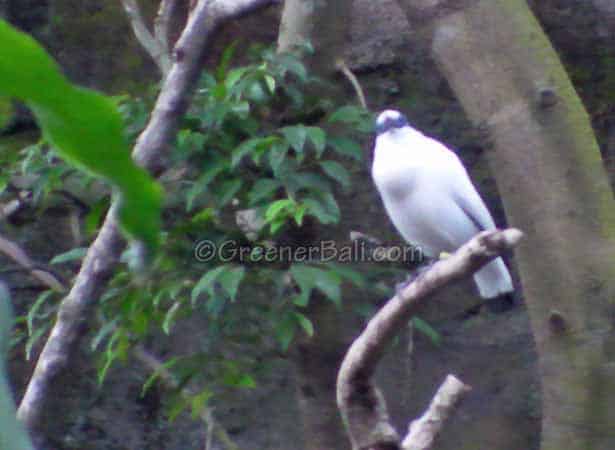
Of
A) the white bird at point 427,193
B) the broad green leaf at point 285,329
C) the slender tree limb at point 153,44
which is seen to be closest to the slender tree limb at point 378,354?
the broad green leaf at point 285,329

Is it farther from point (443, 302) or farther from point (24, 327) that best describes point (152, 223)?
point (443, 302)

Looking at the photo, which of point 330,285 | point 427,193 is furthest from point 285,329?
point 427,193

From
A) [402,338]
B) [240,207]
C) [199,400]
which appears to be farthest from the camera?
[402,338]

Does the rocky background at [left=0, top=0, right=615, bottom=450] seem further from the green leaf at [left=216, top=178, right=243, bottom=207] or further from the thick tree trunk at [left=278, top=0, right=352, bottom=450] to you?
the green leaf at [left=216, top=178, right=243, bottom=207]

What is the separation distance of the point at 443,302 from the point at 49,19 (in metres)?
1.67

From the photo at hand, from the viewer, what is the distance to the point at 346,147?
7.15ft

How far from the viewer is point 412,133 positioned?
274 centimetres

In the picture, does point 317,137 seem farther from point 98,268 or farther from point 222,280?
point 98,268

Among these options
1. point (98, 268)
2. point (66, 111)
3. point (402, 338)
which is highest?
point (66, 111)

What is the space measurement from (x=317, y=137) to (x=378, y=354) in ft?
1.77

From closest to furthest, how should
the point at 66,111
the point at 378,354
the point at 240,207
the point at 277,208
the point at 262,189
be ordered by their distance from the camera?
1. the point at 66,111
2. the point at 378,354
3. the point at 277,208
4. the point at 262,189
5. the point at 240,207

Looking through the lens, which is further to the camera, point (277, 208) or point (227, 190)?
point (227, 190)

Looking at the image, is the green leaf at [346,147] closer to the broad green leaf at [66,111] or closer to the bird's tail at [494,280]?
the bird's tail at [494,280]

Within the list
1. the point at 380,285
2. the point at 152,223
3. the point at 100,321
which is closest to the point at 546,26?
the point at 380,285
